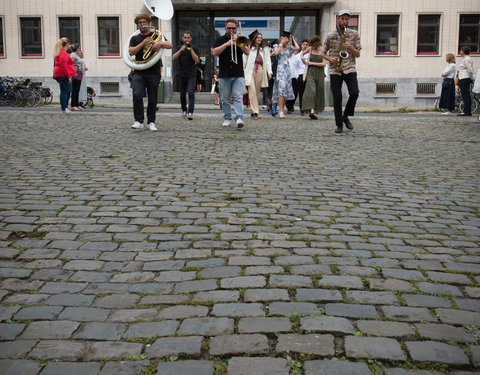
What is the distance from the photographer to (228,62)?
469 inches

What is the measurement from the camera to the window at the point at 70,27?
2867cm

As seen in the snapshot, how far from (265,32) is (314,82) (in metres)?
14.8

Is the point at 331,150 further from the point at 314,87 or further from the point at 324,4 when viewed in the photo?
the point at 324,4

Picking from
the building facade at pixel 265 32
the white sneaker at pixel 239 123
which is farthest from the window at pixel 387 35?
the white sneaker at pixel 239 123

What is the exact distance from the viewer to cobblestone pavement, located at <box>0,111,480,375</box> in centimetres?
242

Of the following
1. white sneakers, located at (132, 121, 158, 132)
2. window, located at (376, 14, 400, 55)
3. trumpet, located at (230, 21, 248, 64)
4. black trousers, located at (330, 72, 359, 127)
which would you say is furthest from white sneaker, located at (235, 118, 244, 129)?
window, located at (376, 14, 400, 55)

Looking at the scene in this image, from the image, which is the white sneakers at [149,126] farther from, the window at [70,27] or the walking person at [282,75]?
the window at [70,27]

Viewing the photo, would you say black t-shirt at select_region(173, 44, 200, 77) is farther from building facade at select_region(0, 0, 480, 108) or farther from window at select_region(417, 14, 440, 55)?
window at select_region(417, 14, 440, 55)

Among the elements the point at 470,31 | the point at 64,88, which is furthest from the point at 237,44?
the point at 470,31

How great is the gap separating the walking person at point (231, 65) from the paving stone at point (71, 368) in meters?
9.56

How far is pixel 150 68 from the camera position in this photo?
11.3 m

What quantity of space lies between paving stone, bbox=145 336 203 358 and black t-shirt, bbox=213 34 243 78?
32.2ft

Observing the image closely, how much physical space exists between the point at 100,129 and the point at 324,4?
18989 millimetres

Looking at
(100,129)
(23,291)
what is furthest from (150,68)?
(23,291)
